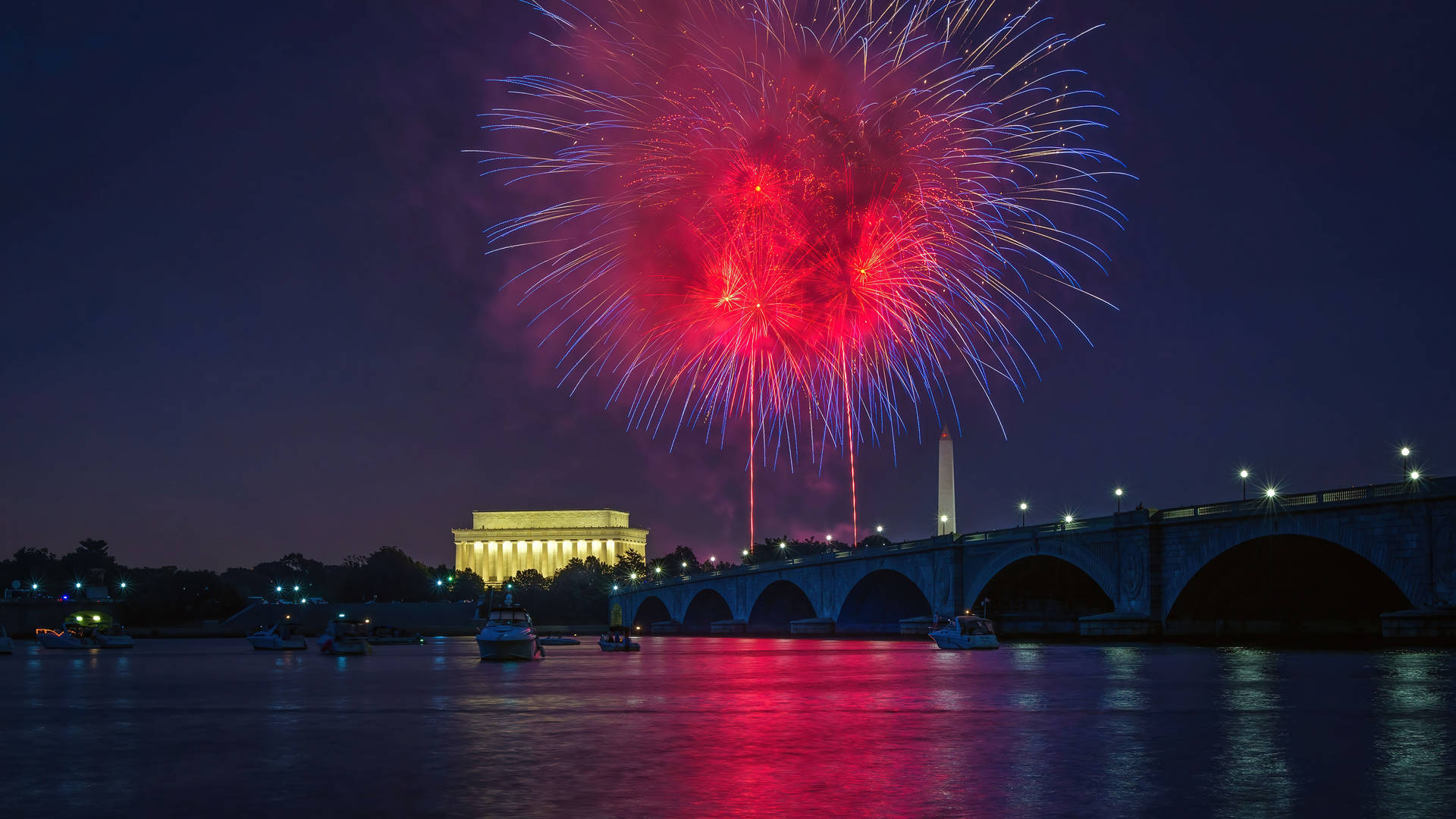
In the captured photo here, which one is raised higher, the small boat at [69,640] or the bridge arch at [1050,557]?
the bridge arch at [1050,557]

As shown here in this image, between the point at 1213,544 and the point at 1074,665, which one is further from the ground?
the point at 1213,544

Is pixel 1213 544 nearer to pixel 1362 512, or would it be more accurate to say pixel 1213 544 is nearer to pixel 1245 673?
pixel 1362 512

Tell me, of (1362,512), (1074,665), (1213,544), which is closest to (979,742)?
(1074,665)

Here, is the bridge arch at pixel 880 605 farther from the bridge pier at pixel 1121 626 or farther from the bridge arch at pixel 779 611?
the bridge pier at pixel 1121 626

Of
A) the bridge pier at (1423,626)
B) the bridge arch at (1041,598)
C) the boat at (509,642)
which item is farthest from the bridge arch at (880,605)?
the bridge pier at (1423,626)

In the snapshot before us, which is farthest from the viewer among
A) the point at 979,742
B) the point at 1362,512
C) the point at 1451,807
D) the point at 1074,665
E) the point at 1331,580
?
the point at 1331,580

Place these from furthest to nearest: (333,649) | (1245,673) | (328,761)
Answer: (333,649) < (1245,673) < (328,761)

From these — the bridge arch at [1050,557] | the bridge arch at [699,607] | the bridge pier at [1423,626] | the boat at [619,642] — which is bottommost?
the bridge arch at [699,607]
